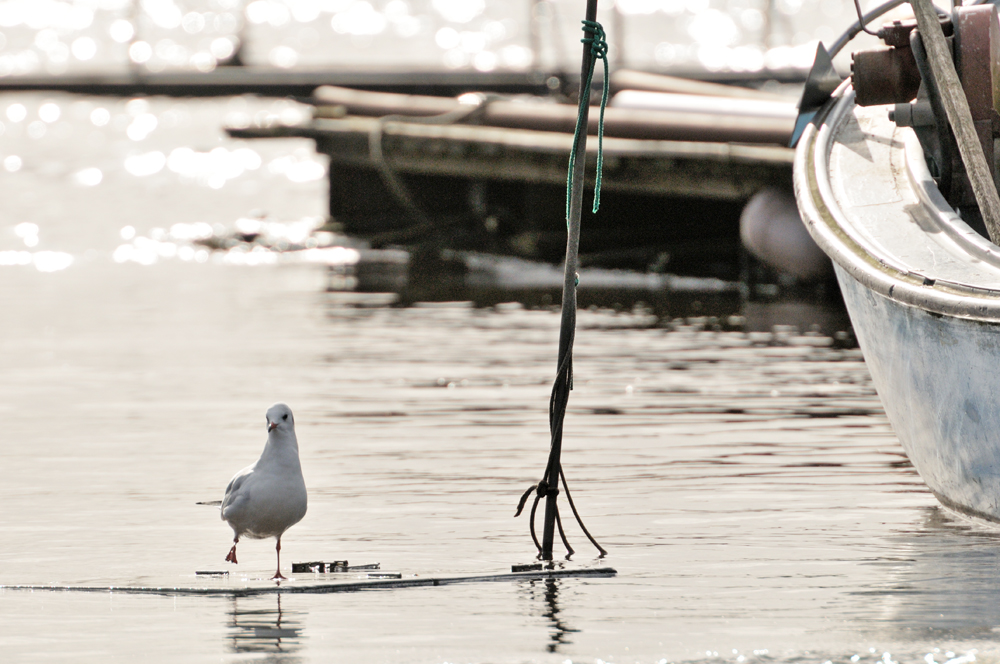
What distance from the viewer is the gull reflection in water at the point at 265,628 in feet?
19.2

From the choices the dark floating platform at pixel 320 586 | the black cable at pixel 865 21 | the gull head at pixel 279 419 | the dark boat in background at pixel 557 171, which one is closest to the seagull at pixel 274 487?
the gull head at pixel 279 419

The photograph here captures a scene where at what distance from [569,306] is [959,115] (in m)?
2.04

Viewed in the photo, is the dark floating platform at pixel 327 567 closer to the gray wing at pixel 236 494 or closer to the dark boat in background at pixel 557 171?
the gray wing at pixel 236 494

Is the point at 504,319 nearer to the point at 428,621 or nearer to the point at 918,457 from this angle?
the point at 918,457

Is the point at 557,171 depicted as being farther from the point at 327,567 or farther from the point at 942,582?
the point at 942,582

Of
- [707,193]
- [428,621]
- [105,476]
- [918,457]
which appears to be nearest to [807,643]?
[428,621]

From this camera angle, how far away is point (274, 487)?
6.59 m

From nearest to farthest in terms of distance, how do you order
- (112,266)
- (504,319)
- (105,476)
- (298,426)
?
(105,476), (298,426), (504,319), (112,266)

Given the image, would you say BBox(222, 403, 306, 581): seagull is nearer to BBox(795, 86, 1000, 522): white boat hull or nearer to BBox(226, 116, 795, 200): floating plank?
BBox(795, 86, 1000, 522): white boat hull

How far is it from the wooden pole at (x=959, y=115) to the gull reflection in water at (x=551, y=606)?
2.53m

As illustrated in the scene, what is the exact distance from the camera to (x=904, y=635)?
5.98 m

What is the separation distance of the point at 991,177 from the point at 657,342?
7.69 m

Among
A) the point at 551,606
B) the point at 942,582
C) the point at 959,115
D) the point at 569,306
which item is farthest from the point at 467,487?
the point at 959,115

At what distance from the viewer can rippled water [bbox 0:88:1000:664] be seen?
20.0ft
